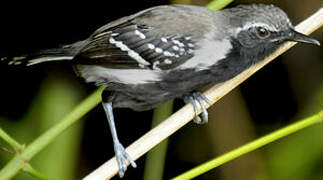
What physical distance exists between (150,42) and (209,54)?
289 mm

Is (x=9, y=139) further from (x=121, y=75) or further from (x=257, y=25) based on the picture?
(x=257, y=25)

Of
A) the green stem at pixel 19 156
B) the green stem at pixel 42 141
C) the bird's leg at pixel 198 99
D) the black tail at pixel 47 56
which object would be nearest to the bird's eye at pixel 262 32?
the bird's leg at pixel 198 99

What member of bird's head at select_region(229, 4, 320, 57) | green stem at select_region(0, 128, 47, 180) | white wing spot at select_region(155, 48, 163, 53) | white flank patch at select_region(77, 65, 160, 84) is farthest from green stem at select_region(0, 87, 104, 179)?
bird's head at select_region(229, 4, 320, 57)

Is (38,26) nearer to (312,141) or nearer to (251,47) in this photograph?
(251,47)

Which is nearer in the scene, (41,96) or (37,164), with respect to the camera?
(37,164)

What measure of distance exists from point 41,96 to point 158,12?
888 mm

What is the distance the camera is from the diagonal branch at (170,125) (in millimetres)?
2357

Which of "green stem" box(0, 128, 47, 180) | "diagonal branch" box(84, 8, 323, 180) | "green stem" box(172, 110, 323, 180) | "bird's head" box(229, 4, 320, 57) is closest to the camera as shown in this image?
"green stem" box(172, 110, 323, 180)

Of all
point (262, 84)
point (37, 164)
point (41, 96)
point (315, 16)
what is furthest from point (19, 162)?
point (262, 84)

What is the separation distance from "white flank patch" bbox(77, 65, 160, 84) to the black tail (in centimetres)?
16

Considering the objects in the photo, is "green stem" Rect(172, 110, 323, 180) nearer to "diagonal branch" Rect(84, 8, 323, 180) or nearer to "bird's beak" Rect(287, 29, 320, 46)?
"diagonal branch" Rect(84, 8, 323, 180)

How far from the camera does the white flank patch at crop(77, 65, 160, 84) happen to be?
8.70 feet

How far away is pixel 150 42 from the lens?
2.64 metres

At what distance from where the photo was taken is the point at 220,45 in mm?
2562
